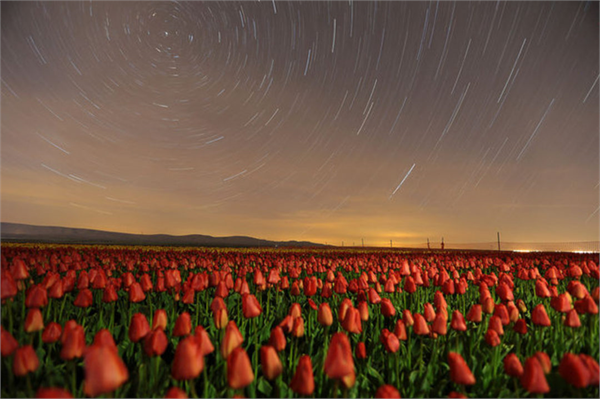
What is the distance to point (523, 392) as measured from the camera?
9.77 ft

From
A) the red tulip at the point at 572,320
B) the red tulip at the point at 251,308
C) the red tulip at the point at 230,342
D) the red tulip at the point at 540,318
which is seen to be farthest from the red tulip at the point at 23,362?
the red tulip at the point at 572,320

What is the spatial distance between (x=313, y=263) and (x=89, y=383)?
807 centimetres

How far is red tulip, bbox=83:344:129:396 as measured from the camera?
170 centimetres

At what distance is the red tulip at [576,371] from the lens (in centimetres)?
217

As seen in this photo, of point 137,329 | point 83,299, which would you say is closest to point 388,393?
point 137,329

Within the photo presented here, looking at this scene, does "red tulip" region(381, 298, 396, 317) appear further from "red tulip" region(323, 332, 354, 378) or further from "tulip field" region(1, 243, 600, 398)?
"red tulip" region(323, 332, 354, 378)

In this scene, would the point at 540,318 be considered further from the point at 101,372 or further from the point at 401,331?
the point at 101,372

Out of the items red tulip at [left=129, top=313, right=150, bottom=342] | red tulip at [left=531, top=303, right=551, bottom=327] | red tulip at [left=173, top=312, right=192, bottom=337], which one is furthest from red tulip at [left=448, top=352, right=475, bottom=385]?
red tulip at [left=129, top=313, right=150, bottom=342]

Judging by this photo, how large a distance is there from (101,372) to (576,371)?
2.50 metres

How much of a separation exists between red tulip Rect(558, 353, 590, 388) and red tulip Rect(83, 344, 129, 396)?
2.37 meters

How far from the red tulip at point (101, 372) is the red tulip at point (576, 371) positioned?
237cm

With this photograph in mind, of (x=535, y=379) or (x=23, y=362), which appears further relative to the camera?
(x=23, y=362)

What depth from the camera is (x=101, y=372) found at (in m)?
1.71

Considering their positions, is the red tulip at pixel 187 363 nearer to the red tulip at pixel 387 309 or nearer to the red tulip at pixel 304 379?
the red tulip at pixel 304 379
